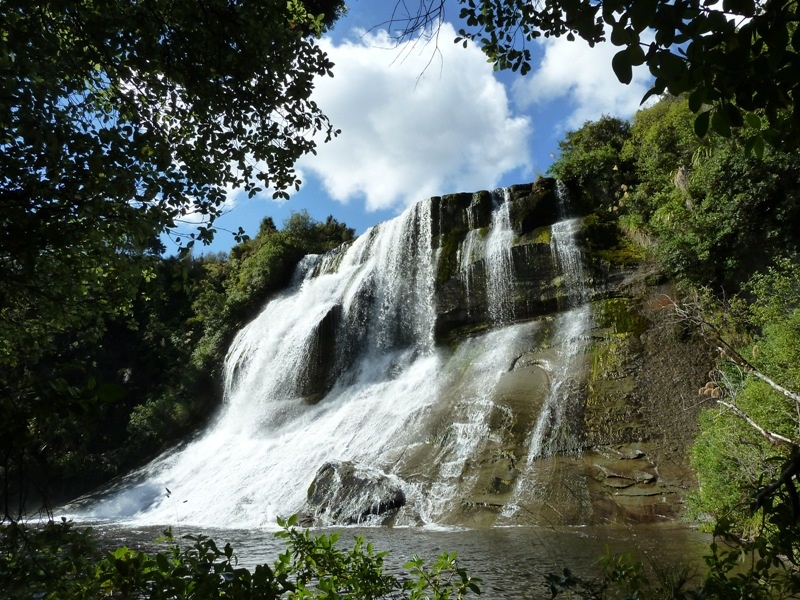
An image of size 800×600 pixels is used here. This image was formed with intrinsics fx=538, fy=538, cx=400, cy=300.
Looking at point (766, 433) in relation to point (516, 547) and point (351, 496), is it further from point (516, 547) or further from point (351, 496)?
point (351, 496)

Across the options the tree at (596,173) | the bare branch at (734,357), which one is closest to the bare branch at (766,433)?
the bare branch at (734,357)

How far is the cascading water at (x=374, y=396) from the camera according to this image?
12.3 m

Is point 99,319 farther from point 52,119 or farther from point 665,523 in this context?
point 665,523

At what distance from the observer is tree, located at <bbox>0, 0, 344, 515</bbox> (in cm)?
291

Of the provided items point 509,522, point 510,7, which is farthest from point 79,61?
point 509,522

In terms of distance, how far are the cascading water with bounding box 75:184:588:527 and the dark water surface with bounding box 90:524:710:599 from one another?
63.7 inches

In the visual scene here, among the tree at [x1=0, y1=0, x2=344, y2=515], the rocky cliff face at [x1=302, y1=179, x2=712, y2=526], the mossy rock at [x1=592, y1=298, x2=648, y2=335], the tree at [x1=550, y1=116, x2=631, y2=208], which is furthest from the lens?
the tree at [x1=550, y1=116, x2=631, y2=208]

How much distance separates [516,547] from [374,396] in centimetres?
958

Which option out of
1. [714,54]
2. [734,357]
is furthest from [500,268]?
[714,54]

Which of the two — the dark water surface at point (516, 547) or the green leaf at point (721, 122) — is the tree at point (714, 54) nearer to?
the green leaf at point (721, 122)

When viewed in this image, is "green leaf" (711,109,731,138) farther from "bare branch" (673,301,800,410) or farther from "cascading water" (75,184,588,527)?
"cascading water" (75,184,588,527)

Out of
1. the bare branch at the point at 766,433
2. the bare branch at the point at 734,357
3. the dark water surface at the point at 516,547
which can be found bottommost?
the dark water surface at the point at 516,547

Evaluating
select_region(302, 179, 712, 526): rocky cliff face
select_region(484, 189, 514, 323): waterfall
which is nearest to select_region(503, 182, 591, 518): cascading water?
select_region(302, 179, 712, 526): rocky cliff face

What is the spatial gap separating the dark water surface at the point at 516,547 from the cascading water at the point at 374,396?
1618 millimetres
